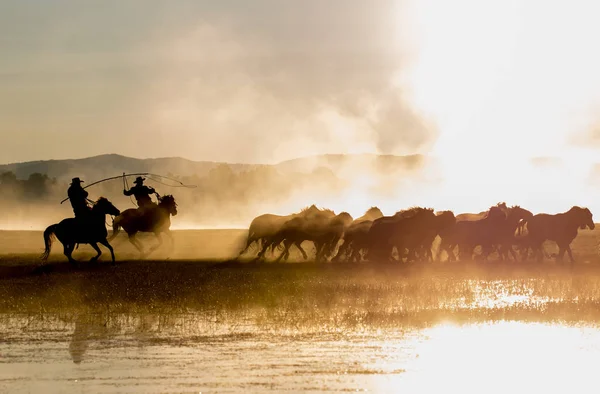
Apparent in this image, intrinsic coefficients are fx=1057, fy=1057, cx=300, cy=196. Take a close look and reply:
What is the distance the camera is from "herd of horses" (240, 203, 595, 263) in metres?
37.7

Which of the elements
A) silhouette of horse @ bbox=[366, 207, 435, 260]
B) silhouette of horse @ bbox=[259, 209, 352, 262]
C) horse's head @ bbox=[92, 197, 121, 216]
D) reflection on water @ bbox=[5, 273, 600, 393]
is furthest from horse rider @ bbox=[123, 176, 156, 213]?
reflection on water @ bbox=[5, 273, 600, 393]

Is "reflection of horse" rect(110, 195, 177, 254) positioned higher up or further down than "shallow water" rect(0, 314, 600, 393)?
higher up

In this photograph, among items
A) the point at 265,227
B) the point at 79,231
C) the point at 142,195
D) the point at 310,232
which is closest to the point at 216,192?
the point at 265,227

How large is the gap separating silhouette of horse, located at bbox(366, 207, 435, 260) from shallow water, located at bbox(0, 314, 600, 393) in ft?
57.6

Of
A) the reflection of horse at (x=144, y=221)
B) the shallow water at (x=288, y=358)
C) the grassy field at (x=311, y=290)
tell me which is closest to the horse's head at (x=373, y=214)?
the grassy field at (x=311, y=290)

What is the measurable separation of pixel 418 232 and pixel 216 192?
9994 cm

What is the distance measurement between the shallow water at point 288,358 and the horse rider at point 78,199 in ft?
45.1

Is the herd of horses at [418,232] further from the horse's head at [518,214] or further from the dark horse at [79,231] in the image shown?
the dark horse at [79,231]

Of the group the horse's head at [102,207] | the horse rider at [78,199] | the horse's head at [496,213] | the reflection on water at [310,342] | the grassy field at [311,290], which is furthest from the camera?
the horse's head at [496,213]

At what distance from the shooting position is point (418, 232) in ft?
124

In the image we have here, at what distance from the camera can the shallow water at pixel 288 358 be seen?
13.5 m

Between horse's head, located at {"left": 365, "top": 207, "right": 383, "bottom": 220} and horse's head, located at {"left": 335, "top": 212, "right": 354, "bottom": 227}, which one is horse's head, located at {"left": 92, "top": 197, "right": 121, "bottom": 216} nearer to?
horse's head, located at {"left": 335, "top": 212, "right": 354, "bottom": 227}

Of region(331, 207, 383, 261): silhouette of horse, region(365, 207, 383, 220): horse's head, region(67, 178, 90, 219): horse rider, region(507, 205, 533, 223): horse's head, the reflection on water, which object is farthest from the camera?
region(365, 207, 383, 220): horse's head

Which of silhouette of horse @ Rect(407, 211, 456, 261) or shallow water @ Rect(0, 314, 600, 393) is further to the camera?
silhouette of horse @ Rect(407, 211, 456, 261)
